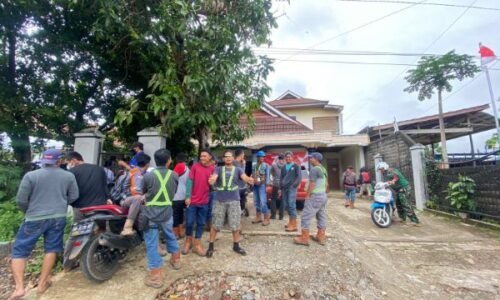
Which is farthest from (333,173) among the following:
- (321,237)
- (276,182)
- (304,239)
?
(304,239)

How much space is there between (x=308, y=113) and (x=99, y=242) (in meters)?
17.2

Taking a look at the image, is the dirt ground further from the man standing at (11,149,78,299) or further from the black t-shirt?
the black t-shirt

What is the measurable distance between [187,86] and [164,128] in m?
1.11

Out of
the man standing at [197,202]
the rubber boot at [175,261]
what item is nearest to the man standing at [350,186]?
the man standing at [197,202]

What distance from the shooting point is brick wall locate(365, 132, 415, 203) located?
9.73 m

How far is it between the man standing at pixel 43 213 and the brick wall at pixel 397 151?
1052 cm

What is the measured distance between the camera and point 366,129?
1666 cm

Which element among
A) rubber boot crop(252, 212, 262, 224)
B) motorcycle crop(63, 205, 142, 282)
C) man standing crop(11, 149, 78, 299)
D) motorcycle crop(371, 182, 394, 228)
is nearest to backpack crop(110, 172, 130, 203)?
motorcycle crop(63, 205, 142, 282)

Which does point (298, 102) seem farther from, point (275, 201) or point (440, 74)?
point (275, 201)

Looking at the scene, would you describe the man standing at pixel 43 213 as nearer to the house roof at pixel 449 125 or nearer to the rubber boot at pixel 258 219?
the rubber boot at pixel 258 219

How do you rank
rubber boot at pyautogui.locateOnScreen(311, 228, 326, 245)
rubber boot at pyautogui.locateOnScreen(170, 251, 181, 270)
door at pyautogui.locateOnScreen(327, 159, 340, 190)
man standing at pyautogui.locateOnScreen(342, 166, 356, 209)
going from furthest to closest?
door at pyautogui.locateOnScreen(327, 159, 340, 190)
man standing at pyautogui.locateOnScreen(342, 166, 356, 209)
rubber boot at pyautogui.locateOnScreen(311, 228, 326, 245)
rubber boot at pyautogui.locateOnScreen(170, 251, 181, 270)

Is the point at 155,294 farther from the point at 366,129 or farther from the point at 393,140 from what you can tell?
the point at 366,129

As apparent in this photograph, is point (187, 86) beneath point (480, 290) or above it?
above

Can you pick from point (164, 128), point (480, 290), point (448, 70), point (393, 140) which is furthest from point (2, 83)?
point (448, 70)
